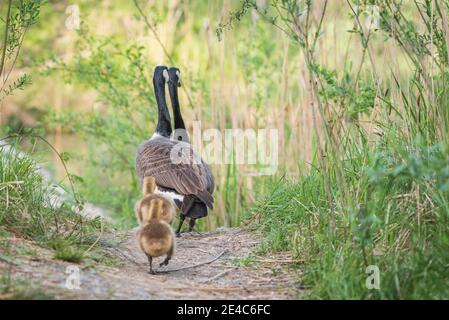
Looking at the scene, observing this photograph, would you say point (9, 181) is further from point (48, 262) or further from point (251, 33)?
point (251, 33)

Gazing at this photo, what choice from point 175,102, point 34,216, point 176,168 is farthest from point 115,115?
point 34,216

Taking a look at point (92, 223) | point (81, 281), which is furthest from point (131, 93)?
point (81, 281)

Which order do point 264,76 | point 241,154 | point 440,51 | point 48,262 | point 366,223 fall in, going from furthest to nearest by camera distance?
point 264,76
point 241,154
point 440,51
point 48,262
point 366,223

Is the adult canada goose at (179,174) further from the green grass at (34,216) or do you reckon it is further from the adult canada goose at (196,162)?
the green grass at (34,216)

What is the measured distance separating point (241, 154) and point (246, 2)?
12.2 feet

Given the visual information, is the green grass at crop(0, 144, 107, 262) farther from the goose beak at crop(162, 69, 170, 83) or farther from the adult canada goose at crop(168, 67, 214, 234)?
the goose beak at crop(162, 69, 170, 83)

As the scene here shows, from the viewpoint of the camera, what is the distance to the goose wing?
21.2 ft

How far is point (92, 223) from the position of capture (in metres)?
6.18

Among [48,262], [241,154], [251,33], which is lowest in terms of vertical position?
[48,262]

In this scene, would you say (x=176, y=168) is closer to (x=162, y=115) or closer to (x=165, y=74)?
(x=162, y=115)

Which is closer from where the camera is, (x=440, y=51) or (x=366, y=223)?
(x=366, y=223)

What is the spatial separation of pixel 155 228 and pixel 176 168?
1688 millimetres

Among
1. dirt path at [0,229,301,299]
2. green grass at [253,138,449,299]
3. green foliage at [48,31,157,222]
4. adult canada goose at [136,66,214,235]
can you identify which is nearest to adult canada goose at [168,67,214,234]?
adult canada goose at [136,66,214,235]

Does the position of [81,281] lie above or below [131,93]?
below
